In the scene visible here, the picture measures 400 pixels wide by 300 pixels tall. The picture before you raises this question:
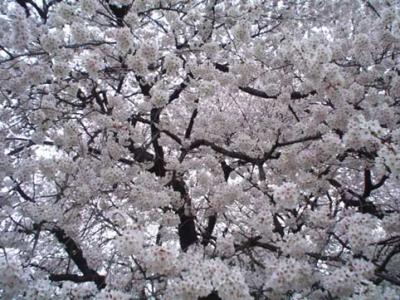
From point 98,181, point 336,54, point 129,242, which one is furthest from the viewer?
point 336,54

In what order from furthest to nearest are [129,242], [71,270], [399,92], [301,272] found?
1. [71,270]
2. [399,92]
3. [301,272]
4. [129,242]

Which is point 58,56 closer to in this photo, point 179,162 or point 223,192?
point 179,162

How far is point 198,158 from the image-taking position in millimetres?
8062

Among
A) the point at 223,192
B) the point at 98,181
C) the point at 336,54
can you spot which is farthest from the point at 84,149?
the point at 336,54

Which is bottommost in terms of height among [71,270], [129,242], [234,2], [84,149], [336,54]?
[129,242]

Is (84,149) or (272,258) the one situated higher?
(84,149)

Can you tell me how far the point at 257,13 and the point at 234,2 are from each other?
135 centimetres

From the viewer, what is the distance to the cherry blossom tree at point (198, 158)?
3840mm

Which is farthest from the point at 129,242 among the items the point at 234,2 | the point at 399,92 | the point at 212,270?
the point at 234,2

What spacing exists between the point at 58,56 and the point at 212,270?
3119mm

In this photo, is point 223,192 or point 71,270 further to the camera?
point 71,270

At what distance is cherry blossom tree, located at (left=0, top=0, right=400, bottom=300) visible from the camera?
12.6 ft

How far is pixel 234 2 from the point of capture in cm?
803

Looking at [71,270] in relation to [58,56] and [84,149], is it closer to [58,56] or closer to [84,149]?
[84,149]
